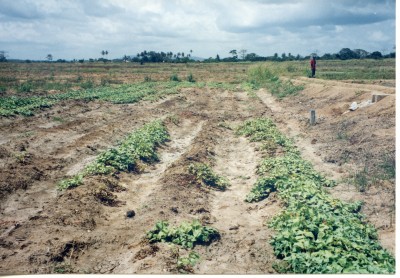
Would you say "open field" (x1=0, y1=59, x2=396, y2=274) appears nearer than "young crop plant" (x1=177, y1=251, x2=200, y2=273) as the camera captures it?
No

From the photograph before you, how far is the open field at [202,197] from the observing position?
5152 millimetres

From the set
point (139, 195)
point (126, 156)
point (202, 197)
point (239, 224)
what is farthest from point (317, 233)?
point (126, 156)

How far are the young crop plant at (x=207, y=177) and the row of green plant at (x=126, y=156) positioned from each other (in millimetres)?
1850

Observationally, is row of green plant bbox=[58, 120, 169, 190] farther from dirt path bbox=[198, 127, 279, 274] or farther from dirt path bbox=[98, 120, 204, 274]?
dirt path bbox=[198, 127, 279, 274]

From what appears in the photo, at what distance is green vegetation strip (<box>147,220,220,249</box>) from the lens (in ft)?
18.2

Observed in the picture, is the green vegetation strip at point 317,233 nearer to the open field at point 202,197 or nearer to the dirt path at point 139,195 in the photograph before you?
the open field at point 202,197

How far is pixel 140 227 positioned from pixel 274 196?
10.1 feet

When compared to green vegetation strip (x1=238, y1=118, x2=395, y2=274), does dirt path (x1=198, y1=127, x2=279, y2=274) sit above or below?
below

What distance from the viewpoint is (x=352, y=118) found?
13.6 meters

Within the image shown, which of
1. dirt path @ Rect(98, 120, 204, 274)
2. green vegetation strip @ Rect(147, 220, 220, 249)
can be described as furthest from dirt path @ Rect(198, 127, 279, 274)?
dirt path @ Rect(98, 120, 204, 274)

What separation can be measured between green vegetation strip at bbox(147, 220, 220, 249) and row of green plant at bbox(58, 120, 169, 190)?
3.19 metres

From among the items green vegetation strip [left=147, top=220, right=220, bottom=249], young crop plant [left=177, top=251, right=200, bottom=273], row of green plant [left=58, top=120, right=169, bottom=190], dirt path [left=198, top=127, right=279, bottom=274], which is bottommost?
dirt path [left=198, top=127, right=279, bottom=274]

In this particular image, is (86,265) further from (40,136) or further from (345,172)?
(40,136)

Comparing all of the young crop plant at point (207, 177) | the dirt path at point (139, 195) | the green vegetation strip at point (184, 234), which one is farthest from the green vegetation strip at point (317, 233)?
the dirt path at point (139, 195)
